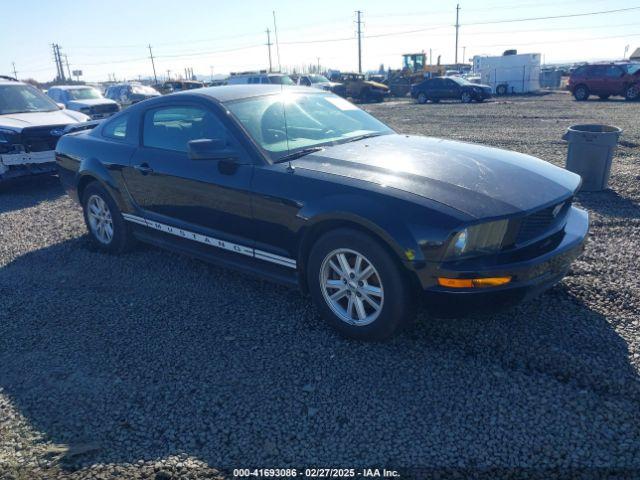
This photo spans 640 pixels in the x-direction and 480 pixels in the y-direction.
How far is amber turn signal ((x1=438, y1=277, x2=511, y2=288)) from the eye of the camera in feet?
9.53

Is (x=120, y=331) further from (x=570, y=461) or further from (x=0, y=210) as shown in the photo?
(x=0, y=210)

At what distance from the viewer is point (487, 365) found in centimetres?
313

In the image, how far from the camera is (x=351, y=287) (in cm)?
335

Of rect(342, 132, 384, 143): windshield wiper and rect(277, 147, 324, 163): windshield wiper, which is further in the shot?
rect(342, 132, 384, 143): windshield wiper

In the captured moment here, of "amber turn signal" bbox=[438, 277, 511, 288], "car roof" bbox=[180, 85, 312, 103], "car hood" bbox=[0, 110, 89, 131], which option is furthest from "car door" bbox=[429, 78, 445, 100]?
"amber turn signal" bbox=[438, 277, 511, 288]

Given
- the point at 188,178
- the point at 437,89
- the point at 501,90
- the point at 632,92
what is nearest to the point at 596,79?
the point at 632,92

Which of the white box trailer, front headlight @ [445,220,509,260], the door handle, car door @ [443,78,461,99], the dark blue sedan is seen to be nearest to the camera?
front headlight @ [445,220,509,260]

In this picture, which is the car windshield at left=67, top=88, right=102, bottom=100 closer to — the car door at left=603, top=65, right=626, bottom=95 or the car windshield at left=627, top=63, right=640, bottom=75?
the car door at left=603, top=65, right=626, bottom=95

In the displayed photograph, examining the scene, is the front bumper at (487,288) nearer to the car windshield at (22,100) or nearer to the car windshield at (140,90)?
the car windshield at (22,100)

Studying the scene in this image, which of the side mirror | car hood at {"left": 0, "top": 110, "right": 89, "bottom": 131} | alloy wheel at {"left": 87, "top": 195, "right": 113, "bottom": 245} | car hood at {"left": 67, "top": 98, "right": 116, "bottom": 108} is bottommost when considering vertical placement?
alloy wheel at {"left": 87, "top": 195, "right": 113, "bottom": 245}

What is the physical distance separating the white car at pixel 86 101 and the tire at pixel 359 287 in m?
13.1

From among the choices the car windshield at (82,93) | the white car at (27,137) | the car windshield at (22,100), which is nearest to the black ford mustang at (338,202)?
the white car at (27,137)

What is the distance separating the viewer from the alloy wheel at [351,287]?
3258 mm

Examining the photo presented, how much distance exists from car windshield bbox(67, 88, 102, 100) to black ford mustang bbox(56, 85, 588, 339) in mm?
13867
